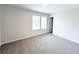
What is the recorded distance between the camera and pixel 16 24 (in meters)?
5.00

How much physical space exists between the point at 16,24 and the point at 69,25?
394 cm

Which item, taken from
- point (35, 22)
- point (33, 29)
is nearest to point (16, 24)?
point (33, 29)

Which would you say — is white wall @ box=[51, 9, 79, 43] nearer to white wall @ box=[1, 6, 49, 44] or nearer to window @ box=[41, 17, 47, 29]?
window @ box=[41, 17, 47, 29]

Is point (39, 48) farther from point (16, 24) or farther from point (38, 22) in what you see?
point (38, 22)

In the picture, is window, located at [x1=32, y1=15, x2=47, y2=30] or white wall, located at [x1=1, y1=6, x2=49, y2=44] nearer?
white wall, located at [x1=1, y1=6, x2=49, y2=44]

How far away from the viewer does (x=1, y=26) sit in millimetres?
4176

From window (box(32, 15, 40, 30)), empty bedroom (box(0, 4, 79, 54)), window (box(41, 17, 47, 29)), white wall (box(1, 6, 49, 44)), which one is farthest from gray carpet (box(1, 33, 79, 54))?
window (box(41, 17, 47, 29))

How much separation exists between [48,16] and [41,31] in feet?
6.97

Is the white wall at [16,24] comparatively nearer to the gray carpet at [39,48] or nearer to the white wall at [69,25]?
the gray carpet at [39,48]

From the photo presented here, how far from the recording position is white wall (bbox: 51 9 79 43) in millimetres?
4838

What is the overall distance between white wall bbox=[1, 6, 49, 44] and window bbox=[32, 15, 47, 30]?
492 mm
